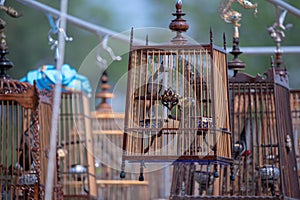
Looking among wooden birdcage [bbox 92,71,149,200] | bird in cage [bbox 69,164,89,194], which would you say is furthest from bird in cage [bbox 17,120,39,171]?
wooden birdcage [bbox 92,71,149,200]

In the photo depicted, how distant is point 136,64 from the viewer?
307 inches

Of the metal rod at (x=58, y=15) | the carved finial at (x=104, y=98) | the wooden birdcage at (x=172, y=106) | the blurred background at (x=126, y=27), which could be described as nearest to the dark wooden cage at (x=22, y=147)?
the wooden birdcage at (x=172, y=106)

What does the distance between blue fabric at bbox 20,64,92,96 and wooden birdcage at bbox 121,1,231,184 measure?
4.01m

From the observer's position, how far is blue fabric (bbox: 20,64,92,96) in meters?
12.0

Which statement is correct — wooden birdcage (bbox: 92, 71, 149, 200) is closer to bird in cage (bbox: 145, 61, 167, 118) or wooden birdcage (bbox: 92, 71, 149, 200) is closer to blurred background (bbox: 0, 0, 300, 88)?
bird in cage (bbox: 145, 61, 167, 118)

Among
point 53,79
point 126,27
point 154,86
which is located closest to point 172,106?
point 154,86

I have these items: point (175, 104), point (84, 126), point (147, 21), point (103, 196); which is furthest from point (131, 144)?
point (147, 21)

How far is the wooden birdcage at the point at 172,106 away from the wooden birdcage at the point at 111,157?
5.50 m

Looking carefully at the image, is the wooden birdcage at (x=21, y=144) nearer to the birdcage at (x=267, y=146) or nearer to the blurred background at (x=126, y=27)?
the birdcage at (x=267, y=146)

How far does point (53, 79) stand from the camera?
12.0 m

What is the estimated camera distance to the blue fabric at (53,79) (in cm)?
1198

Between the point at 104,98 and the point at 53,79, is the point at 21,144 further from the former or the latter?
the point at 104,98

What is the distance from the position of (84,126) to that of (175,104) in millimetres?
5201

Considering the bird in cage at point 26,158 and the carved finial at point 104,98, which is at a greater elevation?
the carved finial at point 104,98
